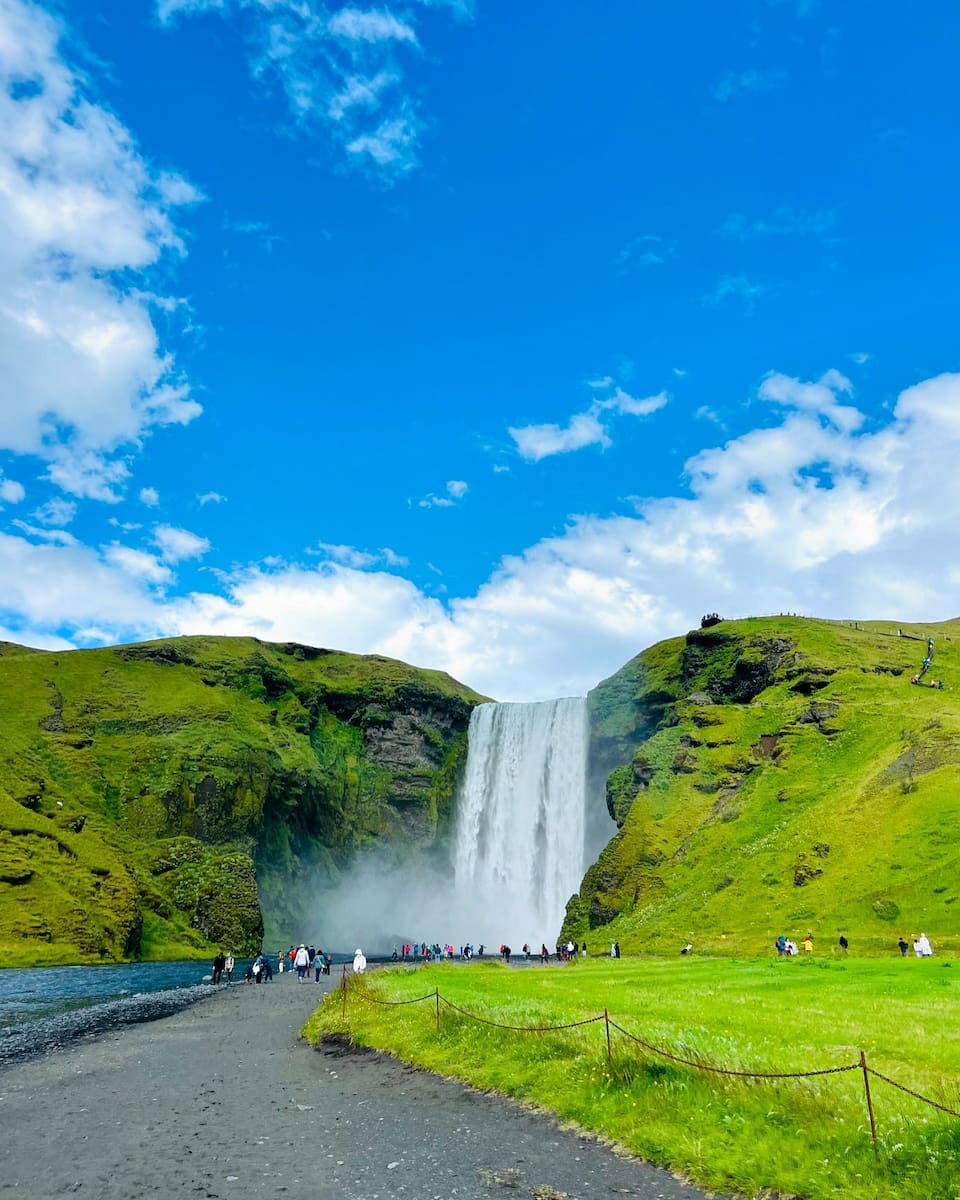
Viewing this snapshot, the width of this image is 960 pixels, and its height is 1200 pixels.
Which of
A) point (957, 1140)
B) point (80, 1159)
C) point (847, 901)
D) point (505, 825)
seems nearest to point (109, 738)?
point (505, 825)

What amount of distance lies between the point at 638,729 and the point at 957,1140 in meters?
104

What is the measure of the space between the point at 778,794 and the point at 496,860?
168 ft

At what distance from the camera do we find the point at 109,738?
131 m

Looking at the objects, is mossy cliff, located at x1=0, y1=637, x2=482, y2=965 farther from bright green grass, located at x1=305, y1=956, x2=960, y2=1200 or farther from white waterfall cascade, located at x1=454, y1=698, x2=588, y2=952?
bright green grass, located at x1=305, y1=956, x2=960, y2=1200

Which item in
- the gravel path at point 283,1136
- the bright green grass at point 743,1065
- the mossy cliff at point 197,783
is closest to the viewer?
the bright green grass at point 743,1065

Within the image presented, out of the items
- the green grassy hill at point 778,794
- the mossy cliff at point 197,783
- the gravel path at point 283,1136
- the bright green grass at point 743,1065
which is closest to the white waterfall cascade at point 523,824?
the green grassy hill at point 778,794

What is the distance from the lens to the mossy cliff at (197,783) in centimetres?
8825

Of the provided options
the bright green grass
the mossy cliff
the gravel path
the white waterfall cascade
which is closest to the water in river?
the mossy cliff

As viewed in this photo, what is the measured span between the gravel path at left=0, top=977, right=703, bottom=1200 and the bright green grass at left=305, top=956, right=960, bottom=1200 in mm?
792

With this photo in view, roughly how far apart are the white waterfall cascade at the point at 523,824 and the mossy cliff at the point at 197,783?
2887cm

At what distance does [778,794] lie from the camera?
2840 inches

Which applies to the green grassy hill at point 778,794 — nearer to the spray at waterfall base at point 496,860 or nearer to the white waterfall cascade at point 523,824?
the white waterfall cascade at point 523,824

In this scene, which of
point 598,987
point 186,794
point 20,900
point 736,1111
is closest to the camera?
point 736,1111

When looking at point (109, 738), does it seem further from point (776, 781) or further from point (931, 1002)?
point (931, 1002)
